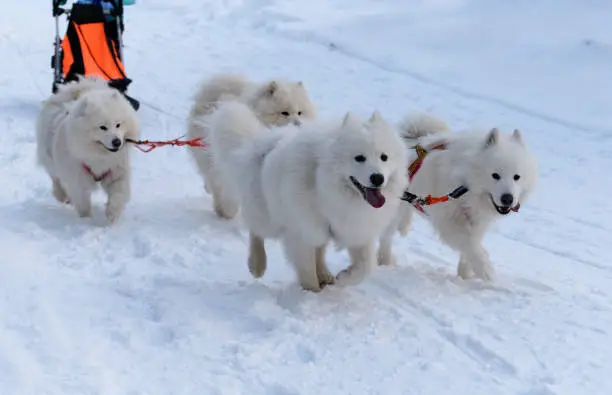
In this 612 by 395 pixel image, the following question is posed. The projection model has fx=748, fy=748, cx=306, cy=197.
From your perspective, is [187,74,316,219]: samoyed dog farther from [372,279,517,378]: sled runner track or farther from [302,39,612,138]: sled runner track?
[302,39,612,138]: sled runner track

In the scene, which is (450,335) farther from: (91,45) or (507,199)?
(91,45)

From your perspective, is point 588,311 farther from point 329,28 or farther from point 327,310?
point 329,28

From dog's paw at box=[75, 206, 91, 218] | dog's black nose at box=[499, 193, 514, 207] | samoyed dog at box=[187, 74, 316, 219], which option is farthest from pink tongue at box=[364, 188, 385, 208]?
dog's paw at box=[75, 206, 91, 218]

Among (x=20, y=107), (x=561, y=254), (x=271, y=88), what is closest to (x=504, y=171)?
(x=561, y=254)

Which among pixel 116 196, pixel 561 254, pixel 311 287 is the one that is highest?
pixel 311 287

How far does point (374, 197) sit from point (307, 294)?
0.78 meters

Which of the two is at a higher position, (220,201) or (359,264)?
(359,264)

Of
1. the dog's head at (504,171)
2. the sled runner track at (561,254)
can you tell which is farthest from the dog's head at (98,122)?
the sled runner track at (561,254)

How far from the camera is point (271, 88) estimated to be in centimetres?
552

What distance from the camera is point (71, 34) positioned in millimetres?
8164

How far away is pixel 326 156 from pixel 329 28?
1075 centimetres

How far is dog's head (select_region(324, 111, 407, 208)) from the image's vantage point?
3.62m

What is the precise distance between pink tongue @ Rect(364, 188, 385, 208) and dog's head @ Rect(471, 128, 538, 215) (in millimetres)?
995

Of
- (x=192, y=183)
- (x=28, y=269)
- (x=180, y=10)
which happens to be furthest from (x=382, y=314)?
(x=180, y=10)
